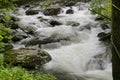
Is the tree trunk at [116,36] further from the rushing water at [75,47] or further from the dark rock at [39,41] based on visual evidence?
the dark rock at [39,41]

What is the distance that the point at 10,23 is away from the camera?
16969 millimetres

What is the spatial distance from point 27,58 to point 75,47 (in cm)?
378

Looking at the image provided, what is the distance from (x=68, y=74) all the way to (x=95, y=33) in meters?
6.08

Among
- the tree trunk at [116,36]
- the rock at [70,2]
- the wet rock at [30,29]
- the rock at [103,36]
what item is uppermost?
the rock at [70,2]

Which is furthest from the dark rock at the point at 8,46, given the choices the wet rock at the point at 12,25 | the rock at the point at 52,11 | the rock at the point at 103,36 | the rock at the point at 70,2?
the rock at the point at 70,2

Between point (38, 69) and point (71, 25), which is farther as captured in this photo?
point (71, 25)

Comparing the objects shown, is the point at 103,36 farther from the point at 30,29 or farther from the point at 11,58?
the point at 11,58

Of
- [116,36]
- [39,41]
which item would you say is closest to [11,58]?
[39,41]

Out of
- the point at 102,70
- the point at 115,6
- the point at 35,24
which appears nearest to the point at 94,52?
the point at 102,70

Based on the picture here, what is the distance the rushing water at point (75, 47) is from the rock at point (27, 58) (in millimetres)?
335

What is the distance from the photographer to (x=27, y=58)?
10828 mm

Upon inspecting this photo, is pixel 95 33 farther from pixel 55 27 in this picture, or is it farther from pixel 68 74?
pixel 68 74

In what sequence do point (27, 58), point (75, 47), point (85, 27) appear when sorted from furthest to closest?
point (85, 27) < point (75, 47) < point (27, 58)

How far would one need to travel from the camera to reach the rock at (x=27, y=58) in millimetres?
10500
